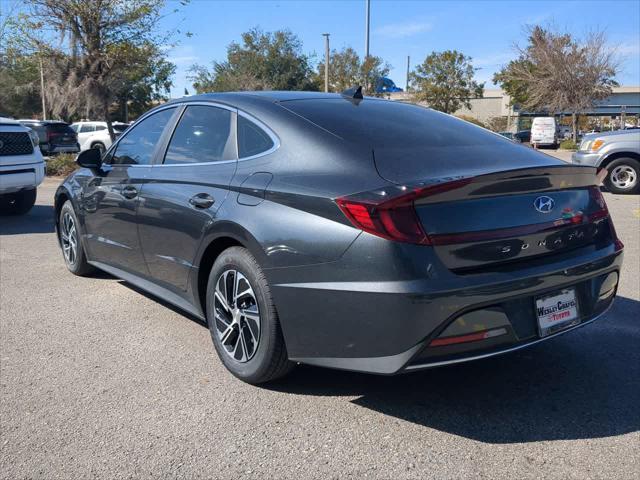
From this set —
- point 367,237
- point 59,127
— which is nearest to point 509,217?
point 367,237

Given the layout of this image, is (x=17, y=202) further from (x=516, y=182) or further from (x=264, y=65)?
(x=264, y=65)

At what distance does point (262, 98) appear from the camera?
13.1 ft

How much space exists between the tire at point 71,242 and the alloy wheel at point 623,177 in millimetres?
10595

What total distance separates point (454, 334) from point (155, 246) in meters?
2.29

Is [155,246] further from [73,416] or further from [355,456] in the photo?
[355,456]

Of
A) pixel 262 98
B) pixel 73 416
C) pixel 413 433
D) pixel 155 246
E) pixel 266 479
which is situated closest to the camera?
pixel 266 479

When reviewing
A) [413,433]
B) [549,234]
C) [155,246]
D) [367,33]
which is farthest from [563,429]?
[367,33]

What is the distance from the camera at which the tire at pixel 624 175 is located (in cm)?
1265

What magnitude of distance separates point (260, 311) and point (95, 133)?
2705cm

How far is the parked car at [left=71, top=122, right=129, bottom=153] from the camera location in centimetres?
2740

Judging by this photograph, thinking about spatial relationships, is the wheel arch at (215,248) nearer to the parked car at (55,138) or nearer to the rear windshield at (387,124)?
the rear windshield at (387,124)

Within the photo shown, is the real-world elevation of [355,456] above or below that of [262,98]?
below

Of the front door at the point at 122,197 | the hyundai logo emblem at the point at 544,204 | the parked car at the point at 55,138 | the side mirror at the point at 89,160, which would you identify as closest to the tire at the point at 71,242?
the front door at the point at 122,197

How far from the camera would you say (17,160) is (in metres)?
9.23
